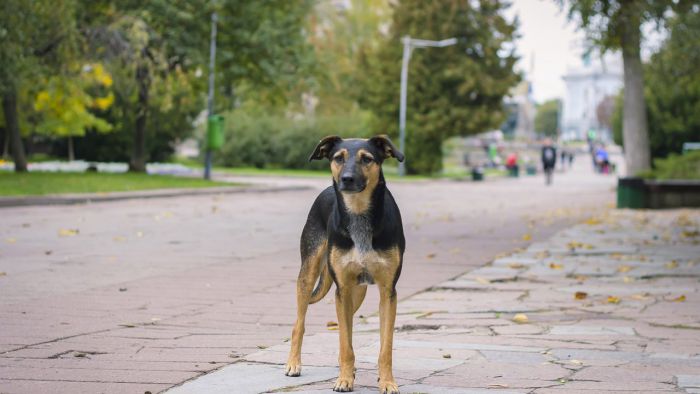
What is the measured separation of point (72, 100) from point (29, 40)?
676cm

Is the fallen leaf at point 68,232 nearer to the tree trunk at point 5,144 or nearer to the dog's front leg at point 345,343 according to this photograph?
the dog's front leg at point 345,343

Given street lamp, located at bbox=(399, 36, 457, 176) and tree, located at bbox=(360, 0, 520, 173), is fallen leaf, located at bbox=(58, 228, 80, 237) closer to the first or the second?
street lamp, located at bbox=(399, 36, 457, 176)

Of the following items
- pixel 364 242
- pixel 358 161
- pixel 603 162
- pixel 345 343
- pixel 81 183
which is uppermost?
pixel 358 161

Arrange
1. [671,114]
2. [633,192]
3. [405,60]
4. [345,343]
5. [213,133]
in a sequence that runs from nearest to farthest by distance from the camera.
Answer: [345,343] → [633,192] → [213,133] → [671,114] → [405,60]

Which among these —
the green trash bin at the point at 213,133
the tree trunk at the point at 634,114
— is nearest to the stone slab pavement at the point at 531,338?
the tree trunk at the point at 634,114

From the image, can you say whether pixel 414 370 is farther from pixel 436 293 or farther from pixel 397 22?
pixel 397 22

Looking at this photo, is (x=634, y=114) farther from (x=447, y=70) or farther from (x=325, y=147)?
(x=447, y=70)

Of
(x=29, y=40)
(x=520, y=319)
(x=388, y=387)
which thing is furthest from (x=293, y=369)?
(x=29, y=40)

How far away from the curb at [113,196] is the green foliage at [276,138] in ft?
94.1

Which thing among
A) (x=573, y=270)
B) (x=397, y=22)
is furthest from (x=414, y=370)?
(x=397, y=22)

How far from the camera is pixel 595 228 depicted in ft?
63.9

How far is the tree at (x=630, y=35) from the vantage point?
21.6m

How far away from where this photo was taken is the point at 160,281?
10.8 m

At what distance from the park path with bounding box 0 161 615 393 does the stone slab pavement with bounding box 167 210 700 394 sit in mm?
376
